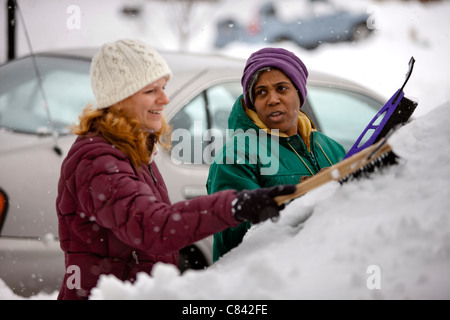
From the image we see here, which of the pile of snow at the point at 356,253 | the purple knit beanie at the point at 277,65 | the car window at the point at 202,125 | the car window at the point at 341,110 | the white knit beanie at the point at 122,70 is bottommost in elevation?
the pile of snow at the point at 356,253

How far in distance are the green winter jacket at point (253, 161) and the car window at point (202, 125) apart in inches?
42.4

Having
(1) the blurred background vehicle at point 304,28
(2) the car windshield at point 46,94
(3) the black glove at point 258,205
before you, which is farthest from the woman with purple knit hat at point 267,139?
(1) the blurred background vehicle at point 304,28

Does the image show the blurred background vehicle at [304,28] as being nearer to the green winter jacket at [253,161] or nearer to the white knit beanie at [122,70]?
the green winter jacket at [253,161]

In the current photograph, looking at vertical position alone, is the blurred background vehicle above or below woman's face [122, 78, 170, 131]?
above

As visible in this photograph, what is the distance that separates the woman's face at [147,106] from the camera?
1811 mm

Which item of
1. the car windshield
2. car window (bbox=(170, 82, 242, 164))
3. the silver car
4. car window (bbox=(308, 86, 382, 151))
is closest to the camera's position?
the silver car

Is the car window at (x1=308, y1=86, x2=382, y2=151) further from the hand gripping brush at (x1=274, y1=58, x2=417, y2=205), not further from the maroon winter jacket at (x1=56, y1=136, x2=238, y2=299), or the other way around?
the maroon winter jacket at (x1=56, y1=136, x2=238, y2=299)

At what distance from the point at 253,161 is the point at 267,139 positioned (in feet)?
0.47

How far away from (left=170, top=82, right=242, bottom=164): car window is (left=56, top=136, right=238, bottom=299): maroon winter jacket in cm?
165

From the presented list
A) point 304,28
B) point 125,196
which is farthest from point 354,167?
point 304,28

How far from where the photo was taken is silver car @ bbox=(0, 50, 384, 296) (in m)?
3.02

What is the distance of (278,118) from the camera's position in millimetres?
2328

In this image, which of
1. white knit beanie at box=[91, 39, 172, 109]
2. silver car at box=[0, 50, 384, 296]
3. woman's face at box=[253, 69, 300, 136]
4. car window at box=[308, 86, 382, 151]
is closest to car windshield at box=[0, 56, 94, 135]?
silver car at box=[0, 50, 384, 296]
